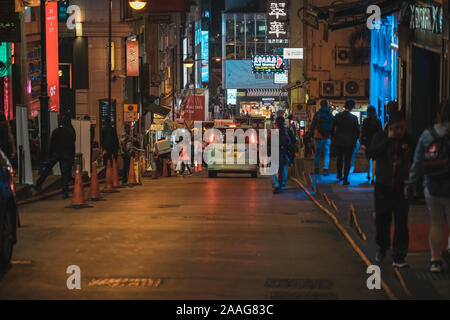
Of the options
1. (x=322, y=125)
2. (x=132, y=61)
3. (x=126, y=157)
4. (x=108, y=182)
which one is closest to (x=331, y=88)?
(x=132, y=61)

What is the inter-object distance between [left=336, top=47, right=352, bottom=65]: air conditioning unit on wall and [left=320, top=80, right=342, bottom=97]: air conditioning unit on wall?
4.25 ft

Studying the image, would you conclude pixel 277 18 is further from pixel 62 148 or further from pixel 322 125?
pixel 62 148

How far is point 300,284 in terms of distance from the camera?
8602 millimetres

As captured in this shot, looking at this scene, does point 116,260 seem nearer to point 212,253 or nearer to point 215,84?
point 212,253

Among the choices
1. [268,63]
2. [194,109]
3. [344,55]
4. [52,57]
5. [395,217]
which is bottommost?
[395,217]

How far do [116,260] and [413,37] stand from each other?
8.86 meters

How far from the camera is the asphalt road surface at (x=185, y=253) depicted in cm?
827

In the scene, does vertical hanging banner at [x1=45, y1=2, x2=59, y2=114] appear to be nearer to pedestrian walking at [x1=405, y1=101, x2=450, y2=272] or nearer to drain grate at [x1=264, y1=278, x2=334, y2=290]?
drain grate at [x1=264, y1=278, x2=334, y2=290]

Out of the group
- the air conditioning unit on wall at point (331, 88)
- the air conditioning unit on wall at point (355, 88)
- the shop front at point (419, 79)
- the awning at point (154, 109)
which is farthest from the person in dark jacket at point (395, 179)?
the awning at point (154, 109)

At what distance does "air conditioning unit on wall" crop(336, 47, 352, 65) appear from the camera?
159 feet

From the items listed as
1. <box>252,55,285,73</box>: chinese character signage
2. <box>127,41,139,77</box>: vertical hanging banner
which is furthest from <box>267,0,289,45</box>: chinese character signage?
<box>127,41,139,77</box>: vertical hanging banner

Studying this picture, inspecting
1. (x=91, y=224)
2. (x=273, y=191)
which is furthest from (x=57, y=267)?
(x=273, y=191)

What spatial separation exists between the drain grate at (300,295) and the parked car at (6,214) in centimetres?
321

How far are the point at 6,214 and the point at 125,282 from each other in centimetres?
182
